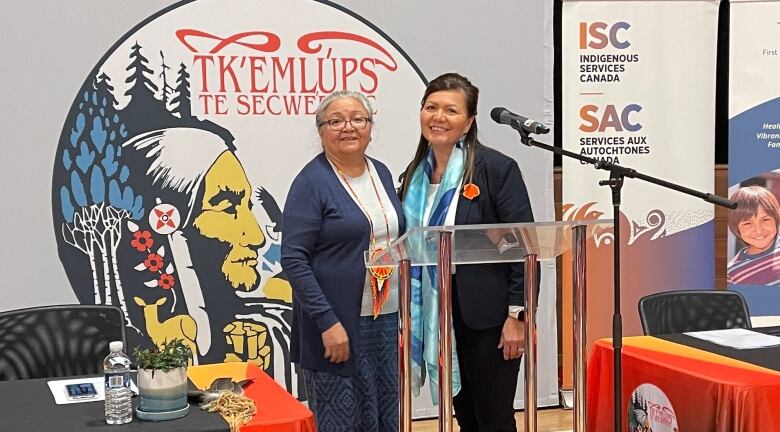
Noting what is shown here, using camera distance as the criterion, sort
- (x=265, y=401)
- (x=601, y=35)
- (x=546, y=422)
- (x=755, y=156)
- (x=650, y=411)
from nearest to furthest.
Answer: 1. (x=265, y=401)
2. (x=650, y=411)
3. (x=546, y=422)
4. (x=601, y=35)
5. (x=755, y=156)

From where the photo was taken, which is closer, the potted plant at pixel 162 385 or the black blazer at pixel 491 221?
the potted plant at pixel 162 385

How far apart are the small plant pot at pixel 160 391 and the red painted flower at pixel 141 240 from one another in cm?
221

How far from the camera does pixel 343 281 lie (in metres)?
3.10

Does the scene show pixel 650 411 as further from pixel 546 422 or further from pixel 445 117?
pixel 546 422

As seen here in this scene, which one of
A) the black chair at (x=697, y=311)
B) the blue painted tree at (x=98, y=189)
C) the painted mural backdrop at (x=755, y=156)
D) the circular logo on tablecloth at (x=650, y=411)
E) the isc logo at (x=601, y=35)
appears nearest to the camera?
the circular logo on tablecloth at (x=650, y=411)


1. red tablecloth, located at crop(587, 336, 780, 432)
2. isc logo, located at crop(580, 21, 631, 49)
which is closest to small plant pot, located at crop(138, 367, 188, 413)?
red tablecloth, located at crop(587, 336, 780, 432)

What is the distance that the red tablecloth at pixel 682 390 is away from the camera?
2607 mm

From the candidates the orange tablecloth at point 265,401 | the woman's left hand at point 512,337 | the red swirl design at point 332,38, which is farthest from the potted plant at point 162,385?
the red swirl design at point 332,38

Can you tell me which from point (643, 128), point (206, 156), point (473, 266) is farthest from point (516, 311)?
point (643, 128)

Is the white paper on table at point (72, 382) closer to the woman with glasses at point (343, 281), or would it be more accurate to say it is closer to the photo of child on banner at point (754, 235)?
the woman with glasses at point (343, 281)

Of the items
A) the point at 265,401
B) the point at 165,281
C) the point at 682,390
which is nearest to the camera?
the point at 265,401

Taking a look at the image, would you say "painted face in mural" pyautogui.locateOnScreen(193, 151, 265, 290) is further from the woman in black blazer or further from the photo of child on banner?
the photo of child on banner

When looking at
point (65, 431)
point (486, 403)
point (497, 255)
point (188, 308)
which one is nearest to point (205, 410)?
point (65, 431)

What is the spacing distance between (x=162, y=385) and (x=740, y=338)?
6.31 feet
